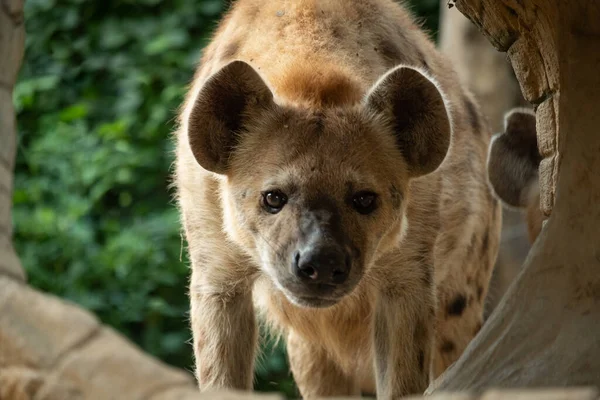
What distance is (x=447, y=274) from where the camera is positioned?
4184mm

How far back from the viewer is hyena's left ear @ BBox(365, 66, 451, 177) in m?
3.23

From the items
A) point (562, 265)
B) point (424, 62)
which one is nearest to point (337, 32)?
point (424, 62)

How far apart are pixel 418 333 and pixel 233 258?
611mm

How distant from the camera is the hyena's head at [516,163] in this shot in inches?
165

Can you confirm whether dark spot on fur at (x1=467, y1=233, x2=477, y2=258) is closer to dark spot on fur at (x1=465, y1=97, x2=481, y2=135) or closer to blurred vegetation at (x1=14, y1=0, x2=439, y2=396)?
dark spot on fur at (x1=465, y1=97, x2=481, y2=135)

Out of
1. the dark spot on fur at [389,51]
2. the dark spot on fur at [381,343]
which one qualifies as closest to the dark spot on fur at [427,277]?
the dark spot on fur at [381,343]

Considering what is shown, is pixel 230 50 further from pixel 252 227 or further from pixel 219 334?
pixel 219 334

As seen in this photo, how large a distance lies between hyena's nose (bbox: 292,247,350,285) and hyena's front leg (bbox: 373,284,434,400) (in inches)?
20.7

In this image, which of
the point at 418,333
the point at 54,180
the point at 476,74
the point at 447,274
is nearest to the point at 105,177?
the point at 54,180

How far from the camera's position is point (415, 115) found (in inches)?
130

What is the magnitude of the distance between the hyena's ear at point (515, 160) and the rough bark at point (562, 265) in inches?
33.2

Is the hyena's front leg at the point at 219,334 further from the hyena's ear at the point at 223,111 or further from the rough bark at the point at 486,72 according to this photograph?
the rough bark at the point at 486,72

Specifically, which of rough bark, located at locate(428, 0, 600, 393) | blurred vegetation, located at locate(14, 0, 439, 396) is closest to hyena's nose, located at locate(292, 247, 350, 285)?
rough bark, located at locate(428, 0, 600, 393)

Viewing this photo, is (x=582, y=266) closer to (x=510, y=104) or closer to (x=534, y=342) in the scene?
(x=534, y=342)
